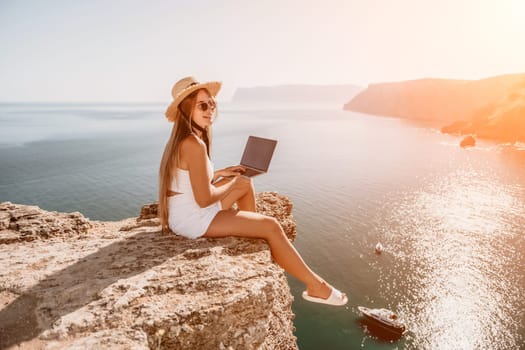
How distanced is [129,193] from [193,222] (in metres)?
47.9

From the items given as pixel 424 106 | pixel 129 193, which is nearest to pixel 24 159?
pixel 129 193

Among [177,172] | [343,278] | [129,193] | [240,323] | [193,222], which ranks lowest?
[343,278]

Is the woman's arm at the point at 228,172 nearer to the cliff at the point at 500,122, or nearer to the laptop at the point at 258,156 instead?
the laptop at the point at 258,156

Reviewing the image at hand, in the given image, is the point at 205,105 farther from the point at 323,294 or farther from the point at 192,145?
the point at 323,294

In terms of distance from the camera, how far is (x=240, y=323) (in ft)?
13.2

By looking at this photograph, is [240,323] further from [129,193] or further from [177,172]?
[129,193]

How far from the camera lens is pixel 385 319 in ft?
83.7

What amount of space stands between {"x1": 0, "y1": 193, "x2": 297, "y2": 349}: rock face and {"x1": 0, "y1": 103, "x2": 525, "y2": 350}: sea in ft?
77.4

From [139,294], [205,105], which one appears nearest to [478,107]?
[205,105]

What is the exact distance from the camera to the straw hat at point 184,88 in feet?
15.0

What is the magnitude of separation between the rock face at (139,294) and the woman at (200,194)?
297 mm

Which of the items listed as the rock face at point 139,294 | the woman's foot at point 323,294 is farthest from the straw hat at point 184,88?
the woman's foot at point 323,294

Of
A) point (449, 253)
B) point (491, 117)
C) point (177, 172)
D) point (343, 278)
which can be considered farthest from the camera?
point (491, 117)

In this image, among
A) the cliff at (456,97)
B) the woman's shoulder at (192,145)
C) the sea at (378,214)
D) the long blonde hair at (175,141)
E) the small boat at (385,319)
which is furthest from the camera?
the cliff at (456,97)
